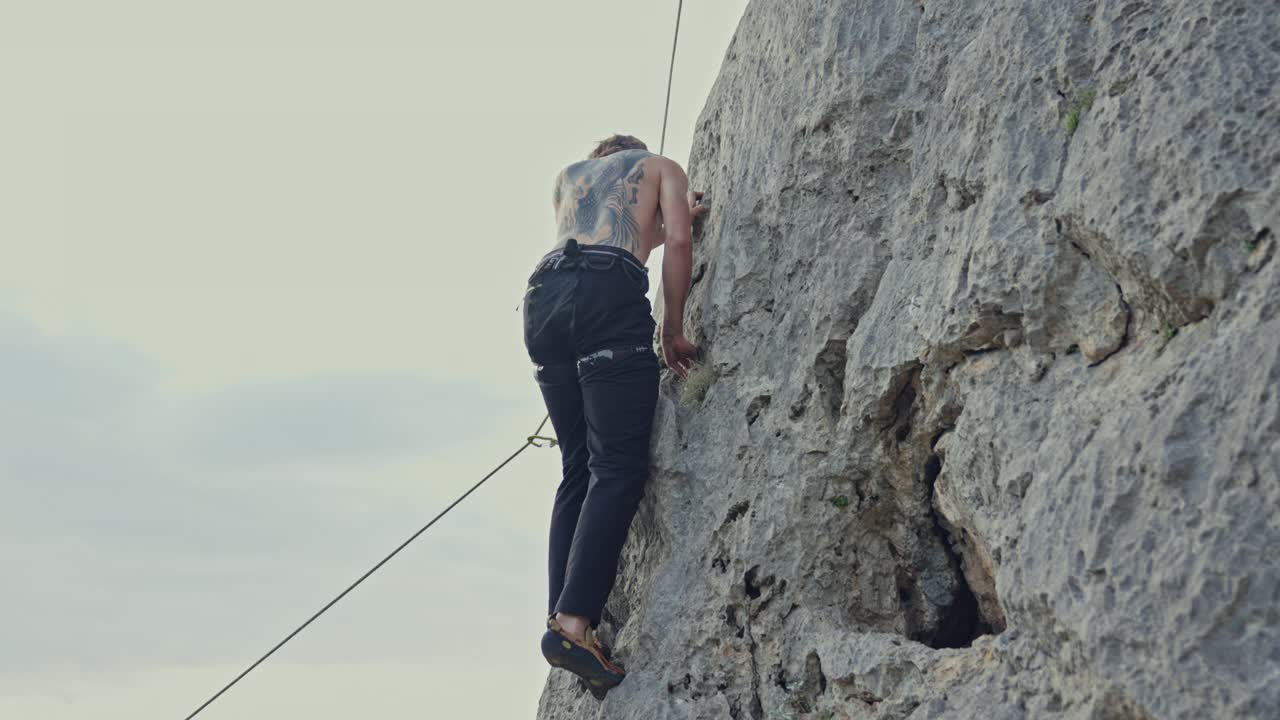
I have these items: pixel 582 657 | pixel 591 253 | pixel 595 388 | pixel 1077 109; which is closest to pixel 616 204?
pixel 591 253

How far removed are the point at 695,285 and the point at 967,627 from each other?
261 centimetres

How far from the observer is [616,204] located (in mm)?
6434

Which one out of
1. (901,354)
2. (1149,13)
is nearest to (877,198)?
(901,354)

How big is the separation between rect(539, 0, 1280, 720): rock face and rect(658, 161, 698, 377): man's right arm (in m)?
0.19

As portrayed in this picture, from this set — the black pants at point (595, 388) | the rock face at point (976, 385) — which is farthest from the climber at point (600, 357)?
the rock face at point (976, 385)

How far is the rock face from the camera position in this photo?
3.36 m

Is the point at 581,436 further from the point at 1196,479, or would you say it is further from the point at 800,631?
the point at 1196,479

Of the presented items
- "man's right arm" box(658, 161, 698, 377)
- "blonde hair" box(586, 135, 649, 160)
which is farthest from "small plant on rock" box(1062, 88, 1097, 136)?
"blonde hair" box(586, 135, 649, 160)

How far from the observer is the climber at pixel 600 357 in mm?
5793

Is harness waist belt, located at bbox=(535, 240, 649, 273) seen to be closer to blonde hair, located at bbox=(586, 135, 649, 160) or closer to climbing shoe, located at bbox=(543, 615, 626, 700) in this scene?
blonde hair, located at bbox=(586, 135, 649, 160)

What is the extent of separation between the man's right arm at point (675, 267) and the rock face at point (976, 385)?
7.5 inches

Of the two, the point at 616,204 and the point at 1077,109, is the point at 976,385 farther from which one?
the point at 616,204

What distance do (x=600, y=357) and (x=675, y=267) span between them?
703 mm

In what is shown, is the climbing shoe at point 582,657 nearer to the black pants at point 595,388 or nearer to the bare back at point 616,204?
the black pants at point 595,388
